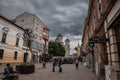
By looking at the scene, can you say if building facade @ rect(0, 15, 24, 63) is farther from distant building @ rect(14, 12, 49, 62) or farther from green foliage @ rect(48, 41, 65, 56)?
green foliage @ rect(48, 41, 65, 56)

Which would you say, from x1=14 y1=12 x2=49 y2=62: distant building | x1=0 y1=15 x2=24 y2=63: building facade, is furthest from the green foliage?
x1=0 y1=15 x2=24 y2=63: building facade

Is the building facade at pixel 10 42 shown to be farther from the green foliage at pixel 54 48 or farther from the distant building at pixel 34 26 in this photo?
the green foliage at pixel 54 48

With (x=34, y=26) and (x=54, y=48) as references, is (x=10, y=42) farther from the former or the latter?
(x=54, y=48)

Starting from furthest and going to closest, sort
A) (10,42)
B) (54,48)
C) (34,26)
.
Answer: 1. (54,48)
2. (34,26)
3. (10,42)

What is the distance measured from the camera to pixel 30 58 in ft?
121

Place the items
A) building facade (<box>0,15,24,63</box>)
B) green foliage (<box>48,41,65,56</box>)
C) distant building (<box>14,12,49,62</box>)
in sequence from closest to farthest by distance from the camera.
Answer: building facade (<box>0,15,24,63</box>), distant building (<box>14,12,49,62</box>), green foliage (<box>48,41,65,56</box>)

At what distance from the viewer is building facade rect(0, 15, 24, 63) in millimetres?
24286

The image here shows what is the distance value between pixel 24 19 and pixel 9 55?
16955mm

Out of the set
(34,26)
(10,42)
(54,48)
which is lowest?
→ (10,42)

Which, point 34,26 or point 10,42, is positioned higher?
point 34,26

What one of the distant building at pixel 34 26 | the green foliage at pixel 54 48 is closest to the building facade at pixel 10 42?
the distant building at pixel 34 26

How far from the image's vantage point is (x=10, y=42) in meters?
27.0

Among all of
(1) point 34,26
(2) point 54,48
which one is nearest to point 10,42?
(1) point 34,26

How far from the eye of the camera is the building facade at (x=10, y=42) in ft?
79.7
